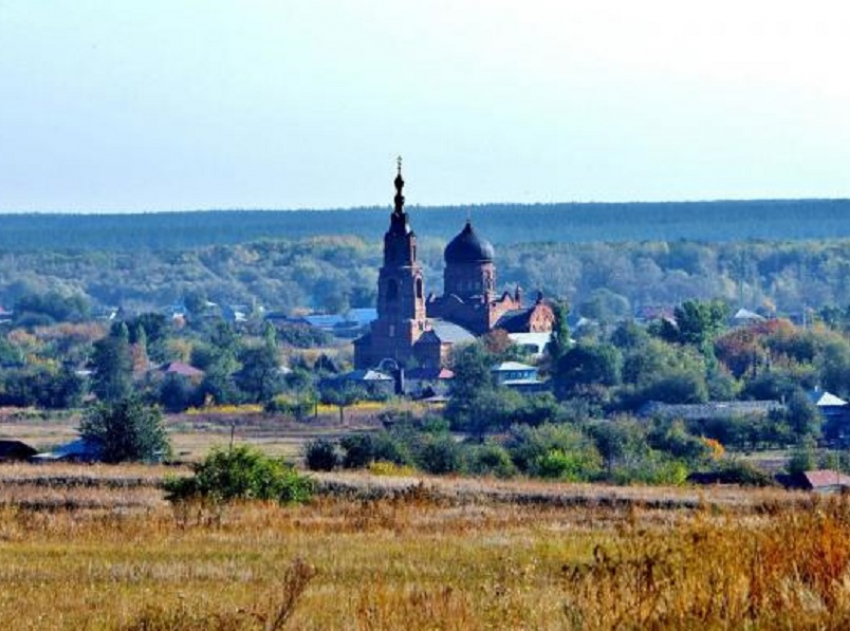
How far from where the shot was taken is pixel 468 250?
307 feet

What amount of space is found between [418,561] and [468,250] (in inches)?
3072

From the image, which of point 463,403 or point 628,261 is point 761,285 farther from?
point 463,403

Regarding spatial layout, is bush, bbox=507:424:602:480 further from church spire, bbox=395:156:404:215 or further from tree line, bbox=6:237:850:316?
tree line, bbox=6:237:850:316

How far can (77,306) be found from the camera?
147 metres

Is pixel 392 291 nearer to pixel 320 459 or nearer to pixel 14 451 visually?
pixel 14 451

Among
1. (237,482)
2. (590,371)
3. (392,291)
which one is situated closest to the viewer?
(237,482)

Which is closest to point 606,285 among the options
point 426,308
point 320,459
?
point 426,308

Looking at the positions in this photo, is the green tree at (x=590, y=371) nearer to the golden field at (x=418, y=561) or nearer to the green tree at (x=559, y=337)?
the green tree at (x=559, y=337)

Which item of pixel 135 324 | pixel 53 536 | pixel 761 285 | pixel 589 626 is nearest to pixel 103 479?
pixel 53 536

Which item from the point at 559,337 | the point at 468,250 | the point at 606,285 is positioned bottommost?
the point at 606,285

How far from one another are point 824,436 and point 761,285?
122 metres

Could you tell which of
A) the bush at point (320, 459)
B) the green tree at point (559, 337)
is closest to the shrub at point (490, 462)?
the bush at point (320, 459)

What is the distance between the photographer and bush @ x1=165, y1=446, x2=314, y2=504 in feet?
70.6

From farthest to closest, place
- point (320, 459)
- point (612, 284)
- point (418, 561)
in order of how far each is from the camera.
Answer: point (612, 284)
point (320, 459)
point (418, 561)
